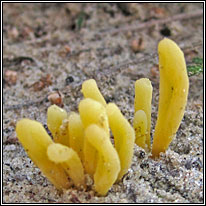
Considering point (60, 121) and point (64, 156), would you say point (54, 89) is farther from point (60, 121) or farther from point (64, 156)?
point (64, 156)

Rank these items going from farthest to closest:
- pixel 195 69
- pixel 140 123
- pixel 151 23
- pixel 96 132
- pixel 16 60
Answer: pixel 151 23
pixel 16 60
pixel 195 69
pixel 140 123
pixel 96 132

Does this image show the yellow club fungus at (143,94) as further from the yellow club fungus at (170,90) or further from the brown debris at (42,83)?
the brown debris at (42,83)

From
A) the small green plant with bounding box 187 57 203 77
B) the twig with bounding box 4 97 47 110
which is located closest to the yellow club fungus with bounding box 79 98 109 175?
the small green plant with bounding box 187 57 203 77

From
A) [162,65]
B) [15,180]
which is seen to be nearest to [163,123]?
[162,65]

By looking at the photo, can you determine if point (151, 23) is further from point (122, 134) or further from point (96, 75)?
point (122, 134)

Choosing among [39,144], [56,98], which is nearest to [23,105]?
[56,98]

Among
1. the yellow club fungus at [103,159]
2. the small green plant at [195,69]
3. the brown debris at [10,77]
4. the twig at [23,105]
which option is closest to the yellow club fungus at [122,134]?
the yellow club fungus at [103,159]
